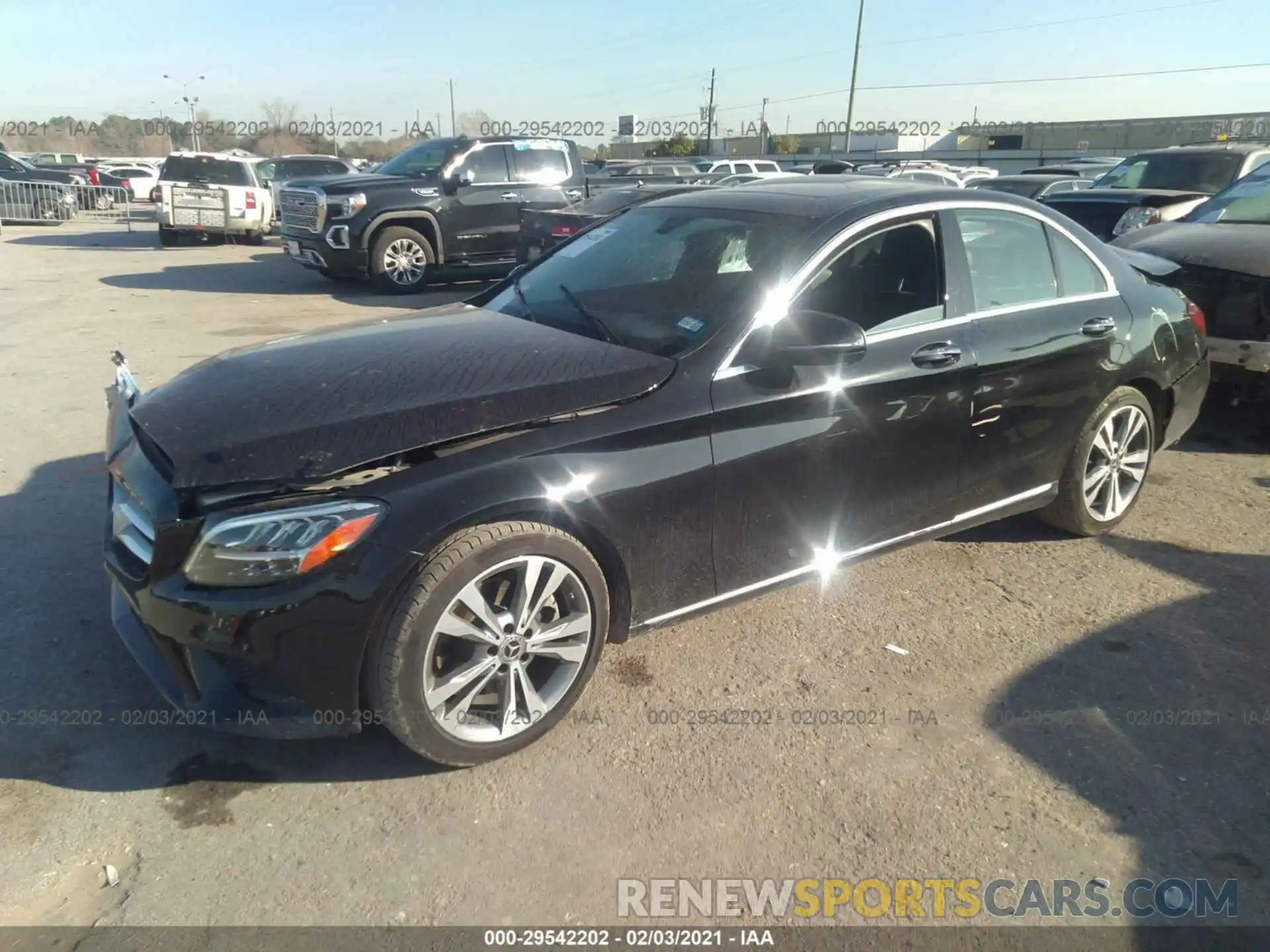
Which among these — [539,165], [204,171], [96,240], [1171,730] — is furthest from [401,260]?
[96,240]

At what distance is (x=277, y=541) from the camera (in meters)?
2.63

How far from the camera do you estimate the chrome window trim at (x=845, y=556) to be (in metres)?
3.29

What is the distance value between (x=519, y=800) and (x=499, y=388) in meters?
1.26

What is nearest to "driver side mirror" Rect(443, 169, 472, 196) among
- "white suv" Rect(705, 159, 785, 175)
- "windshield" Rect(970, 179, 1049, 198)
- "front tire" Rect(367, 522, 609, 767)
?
"windshield" Rect(970, 179, 1049, 198)

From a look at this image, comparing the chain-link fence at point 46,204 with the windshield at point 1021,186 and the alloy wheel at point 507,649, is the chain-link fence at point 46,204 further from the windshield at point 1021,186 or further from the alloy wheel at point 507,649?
the alloy wheel at point 507,649

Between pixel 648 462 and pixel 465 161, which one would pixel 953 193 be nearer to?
pixel 648 462

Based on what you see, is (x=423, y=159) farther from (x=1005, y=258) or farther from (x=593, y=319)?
(x=1005, y=258)

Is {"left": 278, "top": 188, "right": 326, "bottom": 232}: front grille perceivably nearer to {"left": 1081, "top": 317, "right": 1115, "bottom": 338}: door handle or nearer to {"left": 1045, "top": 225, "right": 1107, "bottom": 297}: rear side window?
{"left": 1045, "top": 225, "right": 1107, "bottom": 297}: rear side window

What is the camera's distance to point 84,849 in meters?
2.62

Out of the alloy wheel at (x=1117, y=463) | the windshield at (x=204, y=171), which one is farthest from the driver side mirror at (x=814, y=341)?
the windshield at (x=204, y=171)

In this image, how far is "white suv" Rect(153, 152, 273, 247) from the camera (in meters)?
17.5

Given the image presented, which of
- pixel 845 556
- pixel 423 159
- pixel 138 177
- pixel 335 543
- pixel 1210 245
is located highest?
pixel 423 159

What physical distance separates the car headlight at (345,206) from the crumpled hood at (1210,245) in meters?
8.51

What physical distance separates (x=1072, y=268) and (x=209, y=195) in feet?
55.4
